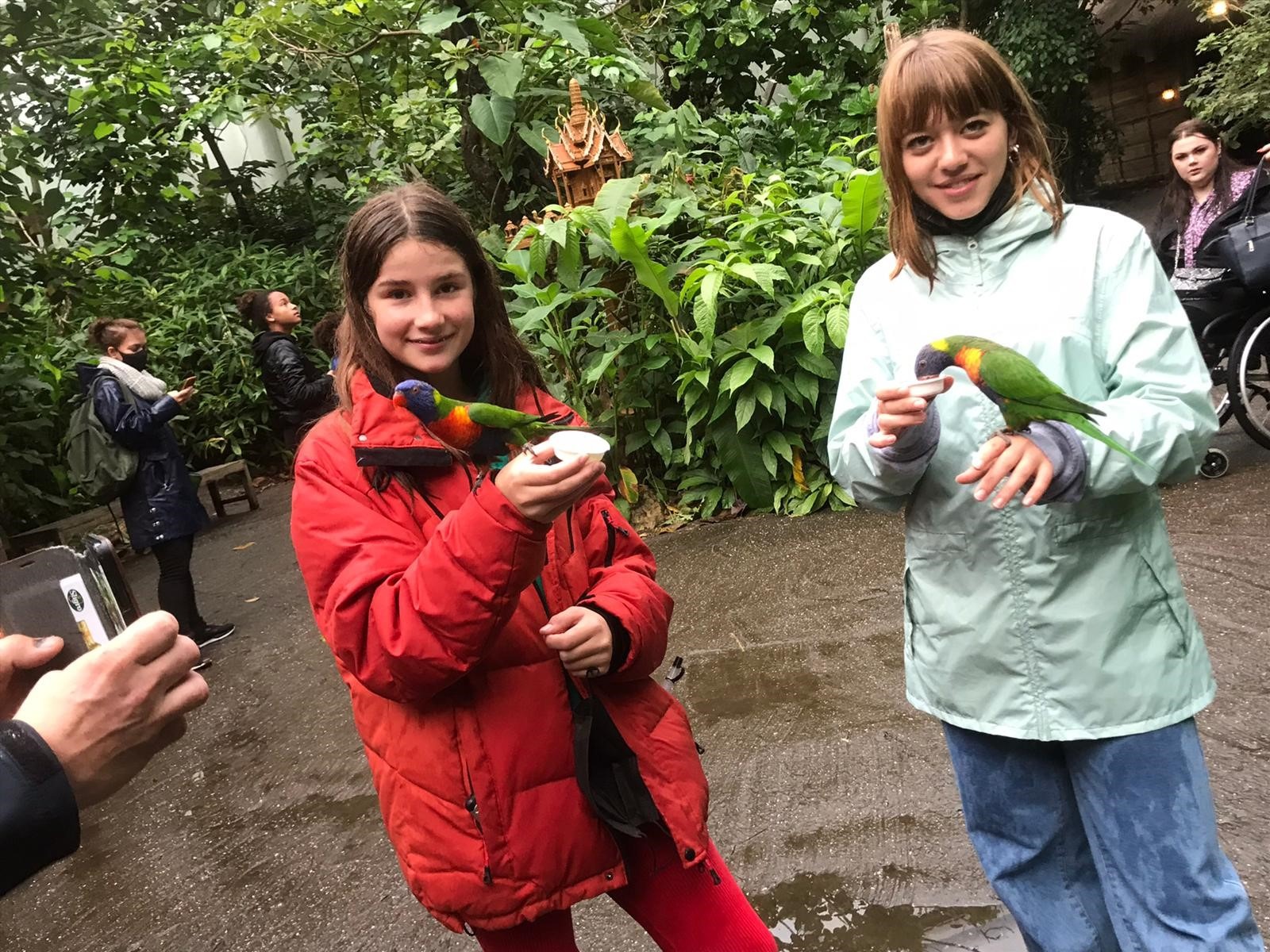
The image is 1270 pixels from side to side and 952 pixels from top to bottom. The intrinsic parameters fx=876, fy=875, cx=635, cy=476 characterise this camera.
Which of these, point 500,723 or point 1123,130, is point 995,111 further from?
point 1123,130

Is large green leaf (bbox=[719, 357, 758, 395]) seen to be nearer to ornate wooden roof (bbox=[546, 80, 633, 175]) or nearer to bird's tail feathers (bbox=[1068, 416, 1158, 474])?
ornate wooden roof (bbox=[546, 80, 633, 175])

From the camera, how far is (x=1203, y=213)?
4.32 m

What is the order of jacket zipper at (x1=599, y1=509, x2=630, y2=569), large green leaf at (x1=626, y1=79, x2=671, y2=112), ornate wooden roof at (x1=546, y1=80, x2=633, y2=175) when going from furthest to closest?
large green leaf at (x1=626, y1=79, x2=671, y2=112) → ornate wooden roof at (x1=546, y1=80, x2=633, y2=175) → jacket zipper at (x1=599, y1=509, x2=630, y2=569)

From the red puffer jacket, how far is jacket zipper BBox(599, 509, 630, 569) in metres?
0.12

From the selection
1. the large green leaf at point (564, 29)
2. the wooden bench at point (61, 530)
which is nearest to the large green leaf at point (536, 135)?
the large green leaf at point (564, 29)

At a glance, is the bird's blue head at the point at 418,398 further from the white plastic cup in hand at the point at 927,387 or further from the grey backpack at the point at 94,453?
the grey backpack at the point at 94,453

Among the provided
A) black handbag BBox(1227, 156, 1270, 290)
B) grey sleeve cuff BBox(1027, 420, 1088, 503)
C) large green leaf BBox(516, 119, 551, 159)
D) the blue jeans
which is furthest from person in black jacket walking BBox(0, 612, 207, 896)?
large green leaf BBox(516, 119, 551, 159)

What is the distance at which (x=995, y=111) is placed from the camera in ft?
4.62

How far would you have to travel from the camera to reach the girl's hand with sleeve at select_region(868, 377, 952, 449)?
1.25 metres

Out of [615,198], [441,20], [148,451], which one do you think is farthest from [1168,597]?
[441,20]

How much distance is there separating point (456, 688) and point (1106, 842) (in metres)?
1.04

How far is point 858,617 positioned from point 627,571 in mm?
2447

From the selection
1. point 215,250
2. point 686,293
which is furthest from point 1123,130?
point 215,250

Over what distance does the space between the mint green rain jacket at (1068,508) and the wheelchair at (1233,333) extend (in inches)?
136
